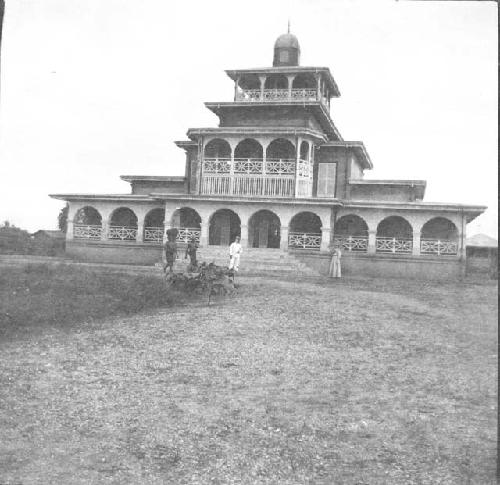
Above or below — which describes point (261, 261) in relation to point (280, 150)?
below

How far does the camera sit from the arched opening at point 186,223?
96.9 feet

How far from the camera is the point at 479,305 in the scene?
15.3 m

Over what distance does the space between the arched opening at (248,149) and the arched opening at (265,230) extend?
A: 138 inches

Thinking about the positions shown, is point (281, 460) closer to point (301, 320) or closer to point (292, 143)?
point (301, 320)

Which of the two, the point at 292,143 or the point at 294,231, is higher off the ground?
the point at 292,143

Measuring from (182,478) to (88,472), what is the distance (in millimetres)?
896

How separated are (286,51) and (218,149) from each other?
769 cm

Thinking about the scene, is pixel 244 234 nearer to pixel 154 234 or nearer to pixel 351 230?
pixel 154 234

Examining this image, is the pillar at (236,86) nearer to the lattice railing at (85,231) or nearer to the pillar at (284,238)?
the pillar at (284,238)

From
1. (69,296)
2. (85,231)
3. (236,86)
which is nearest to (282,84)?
(236,86)

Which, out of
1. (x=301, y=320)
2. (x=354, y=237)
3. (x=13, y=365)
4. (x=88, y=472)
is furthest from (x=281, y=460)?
(x=354, y=237)

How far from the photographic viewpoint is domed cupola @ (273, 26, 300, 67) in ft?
112

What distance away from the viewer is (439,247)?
2775 cm

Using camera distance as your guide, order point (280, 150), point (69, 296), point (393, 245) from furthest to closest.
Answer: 1. point (280, 150)
2. point (393, 245)
3. point (69, 296)
